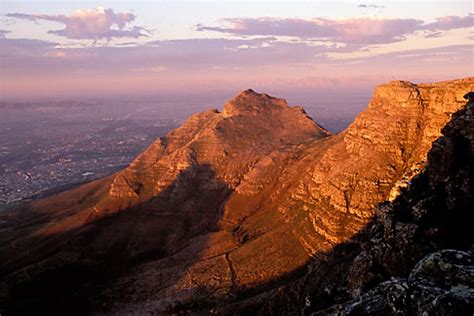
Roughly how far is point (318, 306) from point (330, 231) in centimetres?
10858

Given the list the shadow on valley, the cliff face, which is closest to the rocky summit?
the shadow on valley

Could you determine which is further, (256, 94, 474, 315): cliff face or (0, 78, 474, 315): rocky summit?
(0, 78, 474, 315): rocky summit

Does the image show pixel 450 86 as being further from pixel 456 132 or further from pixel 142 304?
pixel 142 304

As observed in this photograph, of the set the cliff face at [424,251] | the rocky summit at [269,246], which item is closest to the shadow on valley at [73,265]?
the rocky summit at [269,246]

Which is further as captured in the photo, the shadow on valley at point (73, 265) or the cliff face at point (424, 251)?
the shadow on valley at point (73, 265)

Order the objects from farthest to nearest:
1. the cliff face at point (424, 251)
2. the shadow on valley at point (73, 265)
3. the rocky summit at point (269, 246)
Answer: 1. the shadow on valley at point (73, 265)
2. the rocky summit at point (269, 246)
3. the cliff face at point (424, 251)

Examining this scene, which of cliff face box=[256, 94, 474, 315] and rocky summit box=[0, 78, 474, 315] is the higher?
cliff face box=[256, 94, 474, 315]

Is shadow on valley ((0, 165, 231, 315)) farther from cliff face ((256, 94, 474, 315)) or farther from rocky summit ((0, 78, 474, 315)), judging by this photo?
cliff face ((256, 94, 474, 315))

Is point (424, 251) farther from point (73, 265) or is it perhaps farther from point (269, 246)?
point (73, 265)

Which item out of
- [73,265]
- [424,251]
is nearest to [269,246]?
[73,265]

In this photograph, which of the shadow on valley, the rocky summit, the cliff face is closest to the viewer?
the cliff face

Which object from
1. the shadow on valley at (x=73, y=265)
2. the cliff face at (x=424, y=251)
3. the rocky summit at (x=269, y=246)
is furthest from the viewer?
the shadow on valley at (x=73, y=265)

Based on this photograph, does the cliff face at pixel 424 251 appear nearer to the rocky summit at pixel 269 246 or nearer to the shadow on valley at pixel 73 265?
the rocky summit at pixel 269 246

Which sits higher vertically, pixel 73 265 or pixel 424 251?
pixel 424 251
